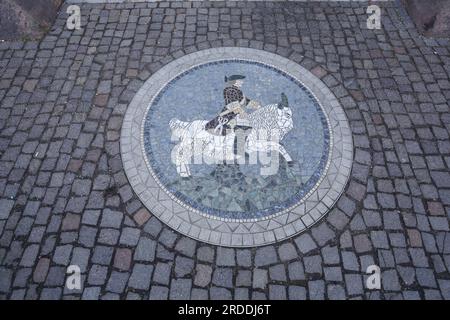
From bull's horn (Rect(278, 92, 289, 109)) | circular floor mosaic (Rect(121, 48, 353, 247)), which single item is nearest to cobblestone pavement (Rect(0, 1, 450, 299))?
circular floor mosaic (Rect(121, 48, 353, 247))

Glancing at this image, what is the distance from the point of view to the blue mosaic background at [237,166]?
636 centimetres

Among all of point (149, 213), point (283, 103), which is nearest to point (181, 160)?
point (149, 213)

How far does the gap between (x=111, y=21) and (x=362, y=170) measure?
6.65 meters

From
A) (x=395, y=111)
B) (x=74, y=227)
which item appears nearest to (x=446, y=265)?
(x=395, y=111)

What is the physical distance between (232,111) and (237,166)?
4.12ft

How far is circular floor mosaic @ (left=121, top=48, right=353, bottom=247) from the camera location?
6.19 m

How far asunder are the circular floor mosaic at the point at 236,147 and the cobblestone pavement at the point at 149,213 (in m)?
0.24

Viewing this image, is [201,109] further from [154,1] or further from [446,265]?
[446,265]

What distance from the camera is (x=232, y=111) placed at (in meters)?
7.43

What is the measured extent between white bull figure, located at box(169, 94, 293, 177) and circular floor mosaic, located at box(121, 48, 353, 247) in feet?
0.06

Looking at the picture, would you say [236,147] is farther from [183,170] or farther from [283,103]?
[283,103]

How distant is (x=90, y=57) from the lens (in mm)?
8414

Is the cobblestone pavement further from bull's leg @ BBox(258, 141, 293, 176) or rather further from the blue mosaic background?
bull's leg @ BBox(258, 141, 293, 176)

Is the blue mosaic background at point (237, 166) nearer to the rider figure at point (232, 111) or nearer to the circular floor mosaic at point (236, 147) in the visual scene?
the circular floor mosaic at point (236, 147)
